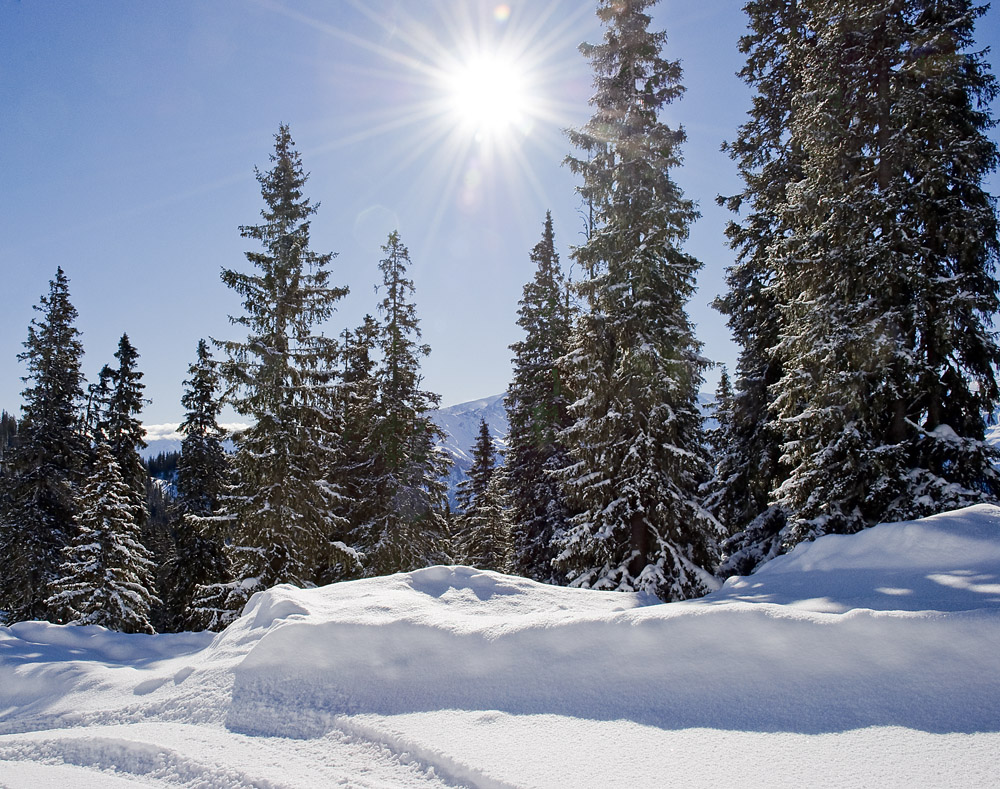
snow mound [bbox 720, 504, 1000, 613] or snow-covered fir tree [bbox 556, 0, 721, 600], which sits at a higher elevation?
snow-covered fir tree [bbox 556, 0, 721, 600]

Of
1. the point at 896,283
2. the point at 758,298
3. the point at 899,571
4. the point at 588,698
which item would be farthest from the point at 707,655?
the point at 758,298

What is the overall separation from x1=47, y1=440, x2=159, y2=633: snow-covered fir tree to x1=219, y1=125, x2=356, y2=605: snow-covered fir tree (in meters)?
6.19

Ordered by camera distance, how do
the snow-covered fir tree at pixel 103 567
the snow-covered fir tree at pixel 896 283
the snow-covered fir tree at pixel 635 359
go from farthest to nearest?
the snow-covered fir tree at pixel 103 567
the snow-covered fir tree at pixel 635 359
the snow-covered fir tree at pixel 896 283

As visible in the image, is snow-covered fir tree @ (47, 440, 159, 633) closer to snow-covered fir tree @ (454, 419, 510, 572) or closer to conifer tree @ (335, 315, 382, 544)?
conifer tree @ (335, 315, 382, 544)

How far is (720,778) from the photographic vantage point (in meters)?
3.18

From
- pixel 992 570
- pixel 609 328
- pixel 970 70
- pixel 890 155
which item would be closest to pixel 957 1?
pixel 970 70

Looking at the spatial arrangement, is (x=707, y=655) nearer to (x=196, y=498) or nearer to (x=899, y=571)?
(x=899, y=571)

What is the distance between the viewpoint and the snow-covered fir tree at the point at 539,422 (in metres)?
19.9

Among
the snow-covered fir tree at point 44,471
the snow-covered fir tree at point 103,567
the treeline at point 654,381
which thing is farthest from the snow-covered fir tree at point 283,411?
the snow-covered fir tree at point 44,471

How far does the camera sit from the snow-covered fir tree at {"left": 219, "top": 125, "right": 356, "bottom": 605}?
54.3 ft

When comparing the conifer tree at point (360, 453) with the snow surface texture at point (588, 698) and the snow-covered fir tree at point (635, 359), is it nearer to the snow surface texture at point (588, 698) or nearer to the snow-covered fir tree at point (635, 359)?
the snow-covered fir tree at point (635, 359)

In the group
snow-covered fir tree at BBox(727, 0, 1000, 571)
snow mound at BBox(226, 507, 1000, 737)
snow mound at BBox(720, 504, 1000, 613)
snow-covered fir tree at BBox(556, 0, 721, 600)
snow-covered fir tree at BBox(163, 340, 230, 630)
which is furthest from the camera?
snow-covered fir tree at BBox(163, 340, 230, 630)

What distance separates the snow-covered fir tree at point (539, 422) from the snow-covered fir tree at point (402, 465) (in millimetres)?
3013

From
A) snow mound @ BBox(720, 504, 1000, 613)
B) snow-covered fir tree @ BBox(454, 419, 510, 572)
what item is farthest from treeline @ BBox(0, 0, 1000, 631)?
snow-covered fir tree @ BBox(454, 419, 510, 572)
